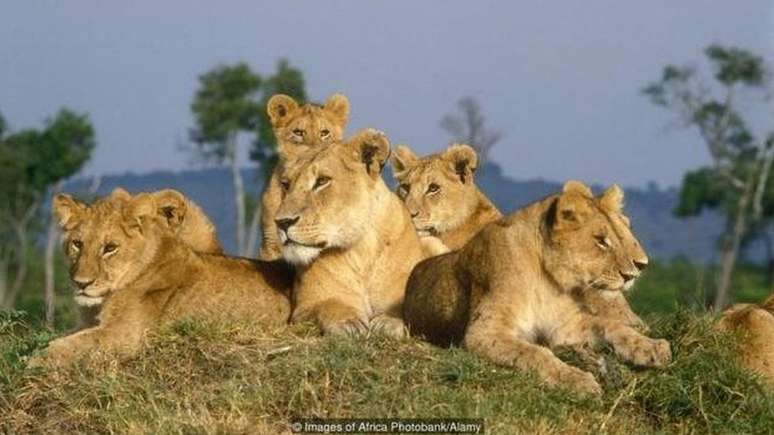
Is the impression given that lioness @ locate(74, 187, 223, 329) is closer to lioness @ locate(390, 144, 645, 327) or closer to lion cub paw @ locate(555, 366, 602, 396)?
lioness @ locate(390, 144, 645, 327)

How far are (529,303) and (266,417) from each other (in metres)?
1.24

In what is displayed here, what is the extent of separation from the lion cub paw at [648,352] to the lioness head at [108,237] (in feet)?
6.89

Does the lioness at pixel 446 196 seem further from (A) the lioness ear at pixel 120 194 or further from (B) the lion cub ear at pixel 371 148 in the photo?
(A) the lioness ear at pixel 120 194

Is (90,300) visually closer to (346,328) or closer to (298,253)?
(298,253)

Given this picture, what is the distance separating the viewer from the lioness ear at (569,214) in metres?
7.09

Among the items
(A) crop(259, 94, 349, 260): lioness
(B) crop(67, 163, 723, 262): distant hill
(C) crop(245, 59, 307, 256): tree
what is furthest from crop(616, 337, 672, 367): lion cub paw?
(B) crop(67, 163, 723, 262): distant hill

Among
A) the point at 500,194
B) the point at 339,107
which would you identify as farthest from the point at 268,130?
the point at 500,194

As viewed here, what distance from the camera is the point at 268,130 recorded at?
43.0 meters

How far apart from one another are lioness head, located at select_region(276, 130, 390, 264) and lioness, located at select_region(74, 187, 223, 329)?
481 mm

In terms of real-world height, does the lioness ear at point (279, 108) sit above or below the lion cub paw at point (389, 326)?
above

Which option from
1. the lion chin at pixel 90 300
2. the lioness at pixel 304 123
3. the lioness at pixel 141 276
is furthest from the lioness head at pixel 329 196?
the lioness at pixel 304 123

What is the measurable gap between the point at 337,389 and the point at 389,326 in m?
0.96

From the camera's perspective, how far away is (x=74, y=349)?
7270mm

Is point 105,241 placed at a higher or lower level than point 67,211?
lower
